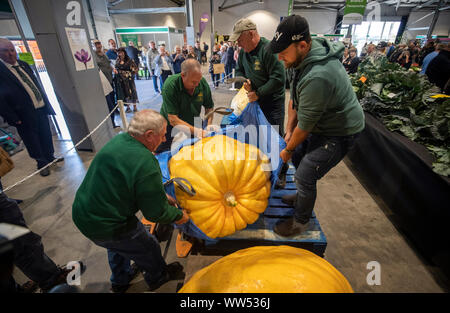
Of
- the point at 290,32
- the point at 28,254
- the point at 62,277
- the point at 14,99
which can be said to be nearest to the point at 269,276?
the point at 290,32

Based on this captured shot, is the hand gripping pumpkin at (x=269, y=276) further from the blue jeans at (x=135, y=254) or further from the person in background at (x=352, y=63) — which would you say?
the person in background at (x=352, y=63)

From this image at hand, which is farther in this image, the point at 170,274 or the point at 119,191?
the point at 170,274

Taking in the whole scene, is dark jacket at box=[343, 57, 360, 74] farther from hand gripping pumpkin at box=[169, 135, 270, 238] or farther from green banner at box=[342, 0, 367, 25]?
hand gripping pumpkin at box=[169, 135, 270, 238]

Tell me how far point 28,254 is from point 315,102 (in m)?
2.42

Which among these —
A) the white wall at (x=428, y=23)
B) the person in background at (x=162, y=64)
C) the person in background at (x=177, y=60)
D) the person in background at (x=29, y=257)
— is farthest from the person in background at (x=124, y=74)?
the white wall at (x=428, y=23)

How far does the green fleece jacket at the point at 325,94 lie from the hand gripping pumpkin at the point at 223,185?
522 mm

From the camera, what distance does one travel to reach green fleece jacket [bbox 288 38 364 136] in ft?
4.82

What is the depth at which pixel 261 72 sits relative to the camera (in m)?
2.75

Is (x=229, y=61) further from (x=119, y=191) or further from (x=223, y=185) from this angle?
(x=119, y=191)

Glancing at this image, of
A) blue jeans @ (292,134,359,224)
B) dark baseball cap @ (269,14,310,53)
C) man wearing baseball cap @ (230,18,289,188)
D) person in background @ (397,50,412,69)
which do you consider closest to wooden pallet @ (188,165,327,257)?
blue jeans @ (292,134,359,224)

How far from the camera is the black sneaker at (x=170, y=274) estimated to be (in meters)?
1.92

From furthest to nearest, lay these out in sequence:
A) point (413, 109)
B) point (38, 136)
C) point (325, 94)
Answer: point (38, 136)
point (413, 109)
point (325, 94)

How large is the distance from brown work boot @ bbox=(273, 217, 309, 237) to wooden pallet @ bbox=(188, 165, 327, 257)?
0.10 feet
